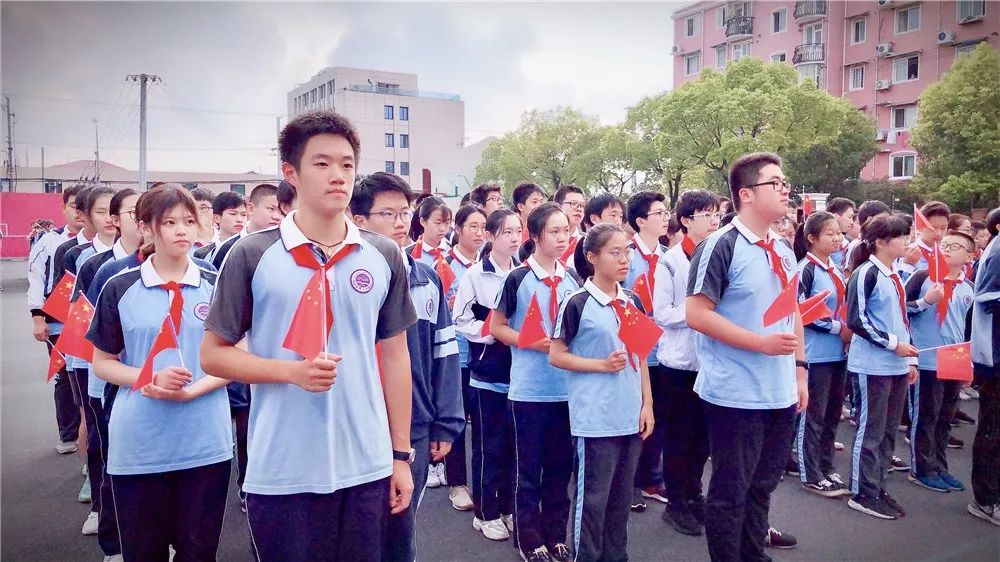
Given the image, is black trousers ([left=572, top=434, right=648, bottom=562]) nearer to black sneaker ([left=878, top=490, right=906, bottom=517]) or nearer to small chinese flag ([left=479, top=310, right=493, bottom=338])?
small chinese flag ([left=479, top=310, right=493, bottom=338])

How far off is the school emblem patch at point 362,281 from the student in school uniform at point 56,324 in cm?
444

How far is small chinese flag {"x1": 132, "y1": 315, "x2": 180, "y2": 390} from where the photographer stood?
2.58m

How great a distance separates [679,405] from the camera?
4391 millimetres

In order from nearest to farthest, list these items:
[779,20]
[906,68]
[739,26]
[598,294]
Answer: [598,294]
[906,68]
[779,20]
[739,26]

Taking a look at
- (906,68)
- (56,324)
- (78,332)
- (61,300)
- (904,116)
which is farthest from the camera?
(904,116)

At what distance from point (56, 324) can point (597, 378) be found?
183 inches

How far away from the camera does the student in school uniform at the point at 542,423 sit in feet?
12.3

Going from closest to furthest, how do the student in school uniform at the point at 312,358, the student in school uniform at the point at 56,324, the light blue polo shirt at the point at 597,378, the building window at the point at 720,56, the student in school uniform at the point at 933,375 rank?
the student in school uniform at the point at 312,358, the light blue polo shirt at the point at 597,378, the student in school uniform at the point at 933,375, the student in school uniform at the point at 56,324, the building window at the point at 720,56

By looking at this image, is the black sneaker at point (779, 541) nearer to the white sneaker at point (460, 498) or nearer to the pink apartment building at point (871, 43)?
the white sneaker at point (460, 498)

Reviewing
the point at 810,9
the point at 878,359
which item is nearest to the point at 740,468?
the point at 878,359

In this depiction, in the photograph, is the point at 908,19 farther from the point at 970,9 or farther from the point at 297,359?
the point at 297,359

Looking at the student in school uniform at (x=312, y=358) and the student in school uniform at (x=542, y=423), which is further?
the student in school uniform at (x=542, y=423)

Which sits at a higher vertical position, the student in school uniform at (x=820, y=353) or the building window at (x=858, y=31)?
the building window at (x=858, y=31)

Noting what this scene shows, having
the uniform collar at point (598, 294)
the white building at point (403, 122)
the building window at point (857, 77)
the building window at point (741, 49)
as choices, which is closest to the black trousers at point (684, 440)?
the uniform collar at point (598, 294)
